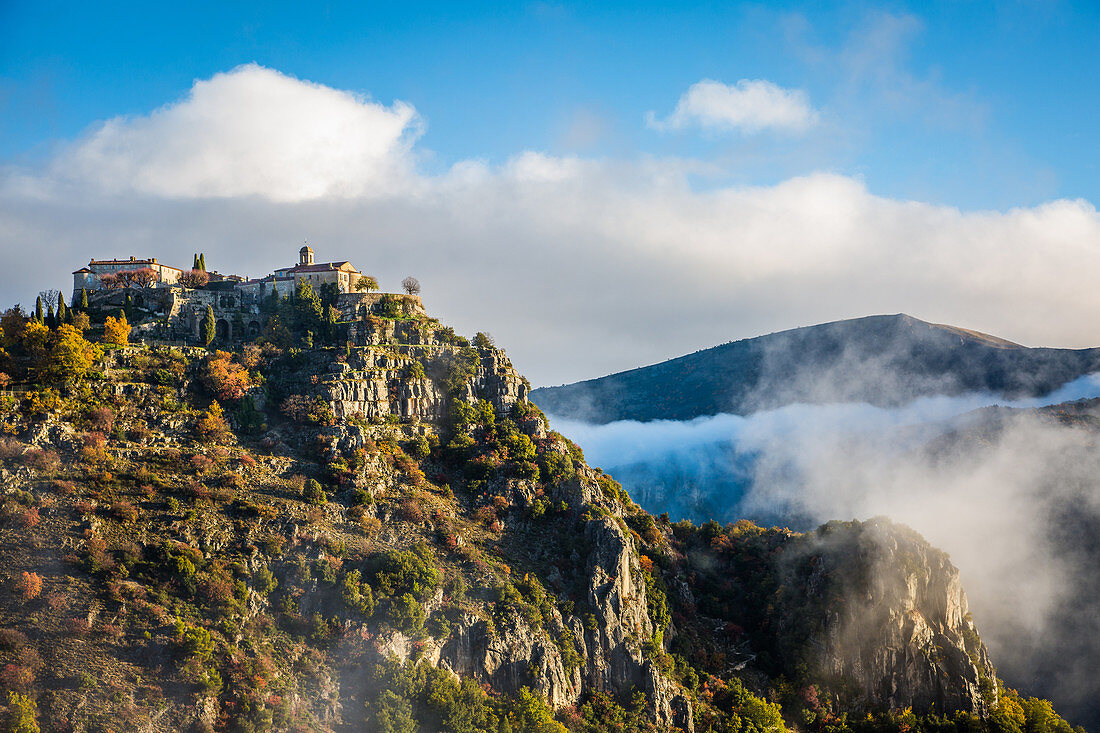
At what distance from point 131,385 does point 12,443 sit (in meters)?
14.2

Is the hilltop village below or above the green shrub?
above

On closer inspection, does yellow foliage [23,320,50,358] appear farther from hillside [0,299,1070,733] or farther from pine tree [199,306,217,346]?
pine tree [199,306,217,346]

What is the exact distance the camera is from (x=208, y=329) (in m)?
99.2

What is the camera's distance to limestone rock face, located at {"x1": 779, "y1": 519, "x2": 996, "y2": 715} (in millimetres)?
91688

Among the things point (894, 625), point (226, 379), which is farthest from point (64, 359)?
point (894, 625)

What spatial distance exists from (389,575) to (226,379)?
3418 cm

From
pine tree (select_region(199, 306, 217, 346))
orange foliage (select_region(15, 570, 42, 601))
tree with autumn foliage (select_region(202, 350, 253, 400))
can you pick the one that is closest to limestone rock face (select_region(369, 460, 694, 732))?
orange foliage (select_region(15, 570, 42, 601))

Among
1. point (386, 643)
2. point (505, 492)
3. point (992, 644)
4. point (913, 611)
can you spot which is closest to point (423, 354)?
point (505, 492)

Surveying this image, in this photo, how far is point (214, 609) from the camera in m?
68.1

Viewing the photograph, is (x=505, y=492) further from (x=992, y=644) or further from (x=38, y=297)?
(x=992, y=644)

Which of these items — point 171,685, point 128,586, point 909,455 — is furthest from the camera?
point 909,455

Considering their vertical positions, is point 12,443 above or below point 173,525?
above

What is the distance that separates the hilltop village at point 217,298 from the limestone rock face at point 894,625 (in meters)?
67.8

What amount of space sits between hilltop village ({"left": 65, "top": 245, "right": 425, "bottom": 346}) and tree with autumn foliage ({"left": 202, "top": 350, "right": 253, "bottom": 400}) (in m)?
9.09
